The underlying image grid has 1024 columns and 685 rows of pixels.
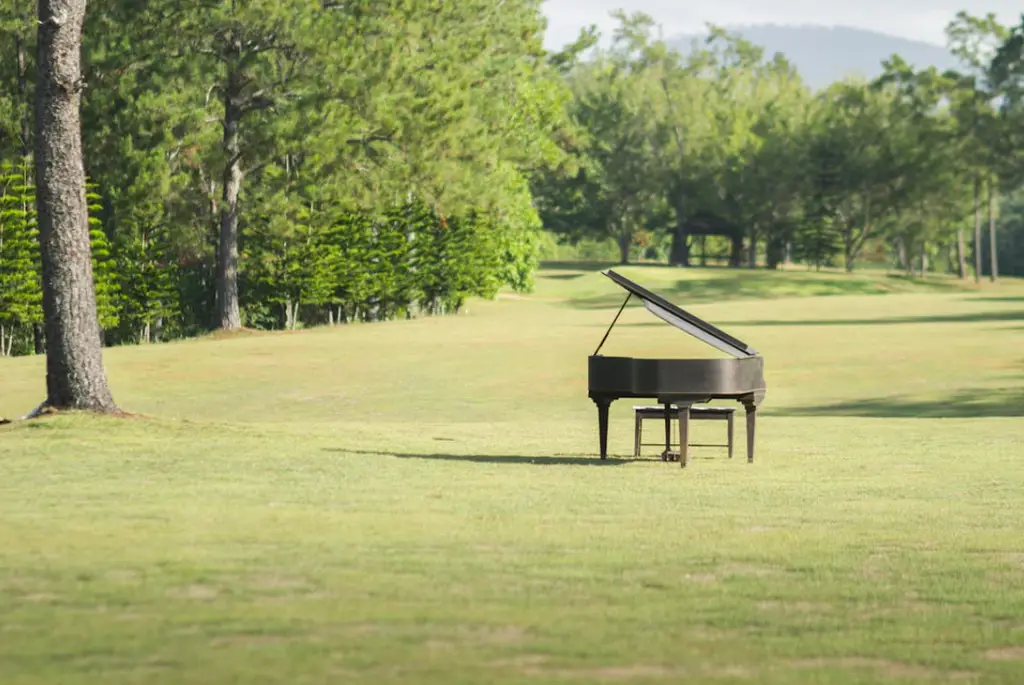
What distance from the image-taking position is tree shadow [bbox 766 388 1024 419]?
2475 cm

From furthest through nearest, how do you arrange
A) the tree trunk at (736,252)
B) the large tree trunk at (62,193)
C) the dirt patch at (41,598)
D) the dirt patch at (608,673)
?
the tree trunk at (736,252) → the large tree trunk at (62,193) → the dirt patch at (41,598) → the dirt patch at (608,673)

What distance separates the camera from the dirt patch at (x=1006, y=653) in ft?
23.8

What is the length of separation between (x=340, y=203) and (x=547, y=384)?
15.8 m

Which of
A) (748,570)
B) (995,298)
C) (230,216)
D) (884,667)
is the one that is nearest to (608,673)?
(884,667)

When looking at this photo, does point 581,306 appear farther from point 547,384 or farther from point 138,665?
point 138,665

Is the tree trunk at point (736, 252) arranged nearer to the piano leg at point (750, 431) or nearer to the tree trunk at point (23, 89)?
the tree trunk at point (23, 89)

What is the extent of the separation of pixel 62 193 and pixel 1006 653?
13.4m

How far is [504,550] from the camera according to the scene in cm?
1007

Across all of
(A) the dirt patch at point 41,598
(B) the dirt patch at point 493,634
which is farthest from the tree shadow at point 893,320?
(B) the dirt patch at point 493,634

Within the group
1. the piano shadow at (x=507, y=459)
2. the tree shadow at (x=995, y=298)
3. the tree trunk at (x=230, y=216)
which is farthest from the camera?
the tree shadow at (x=995, y=298)

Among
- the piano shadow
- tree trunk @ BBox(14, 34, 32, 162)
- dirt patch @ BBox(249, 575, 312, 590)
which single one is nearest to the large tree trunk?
the piano shadow

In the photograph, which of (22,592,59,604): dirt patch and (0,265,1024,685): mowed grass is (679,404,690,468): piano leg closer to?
(0,265,1024,685): mowed grass

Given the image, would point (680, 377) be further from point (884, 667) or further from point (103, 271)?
point (103, 271)

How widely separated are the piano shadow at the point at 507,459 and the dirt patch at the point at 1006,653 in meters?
9.06
